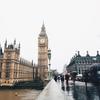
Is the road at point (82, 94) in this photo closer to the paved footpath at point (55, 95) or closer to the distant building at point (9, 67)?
the paved footpath at point (55, 95)

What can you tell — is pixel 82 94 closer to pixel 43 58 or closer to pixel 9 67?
pixel 9 67

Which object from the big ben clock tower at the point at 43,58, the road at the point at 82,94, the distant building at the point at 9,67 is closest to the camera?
the road at the point at 82,94

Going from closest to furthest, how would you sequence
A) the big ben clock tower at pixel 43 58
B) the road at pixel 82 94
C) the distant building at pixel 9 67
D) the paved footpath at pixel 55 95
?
1. the road at pixel 82 94
2. the paved footpath at pixel 55 95
3. the distant building at pixel 9 67
4. the big ben clock tower at pixel 43 58

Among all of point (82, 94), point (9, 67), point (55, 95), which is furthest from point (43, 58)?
point (82, 94)

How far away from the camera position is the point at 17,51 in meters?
98.2

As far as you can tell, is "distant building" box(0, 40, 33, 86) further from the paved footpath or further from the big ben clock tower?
the paved footpath

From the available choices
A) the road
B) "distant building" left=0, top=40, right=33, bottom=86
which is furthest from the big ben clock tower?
the road

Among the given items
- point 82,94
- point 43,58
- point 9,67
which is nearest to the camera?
point 82,94

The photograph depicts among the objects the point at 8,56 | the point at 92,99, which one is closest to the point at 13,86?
the point at 8,56

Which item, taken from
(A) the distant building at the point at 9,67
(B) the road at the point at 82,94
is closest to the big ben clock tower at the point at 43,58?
(A) the distant building at the point at 9,67

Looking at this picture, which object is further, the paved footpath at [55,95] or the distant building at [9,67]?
the distant building at [9,67]

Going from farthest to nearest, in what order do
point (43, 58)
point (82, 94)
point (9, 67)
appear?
point (43, 58), point (9, 67), point (82, 94)

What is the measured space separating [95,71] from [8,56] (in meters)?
75.6

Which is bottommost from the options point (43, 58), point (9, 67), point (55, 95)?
point (55, 95)
